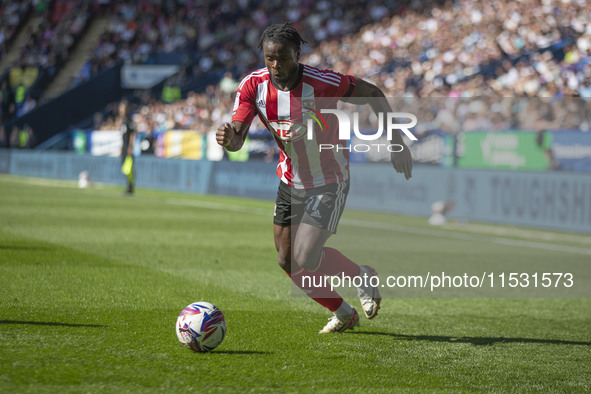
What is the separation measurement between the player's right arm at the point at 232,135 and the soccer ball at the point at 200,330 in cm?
115

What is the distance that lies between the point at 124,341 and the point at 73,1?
47.5 m

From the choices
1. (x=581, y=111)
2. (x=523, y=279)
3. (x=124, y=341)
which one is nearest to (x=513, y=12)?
(x=581, y=111)

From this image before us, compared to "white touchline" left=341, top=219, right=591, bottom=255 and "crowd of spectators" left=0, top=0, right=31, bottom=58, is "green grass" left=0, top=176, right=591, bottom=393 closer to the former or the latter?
"white touchline" left=341, top=219, right=591, bottom=255

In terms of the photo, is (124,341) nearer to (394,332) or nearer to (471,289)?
(394,332)

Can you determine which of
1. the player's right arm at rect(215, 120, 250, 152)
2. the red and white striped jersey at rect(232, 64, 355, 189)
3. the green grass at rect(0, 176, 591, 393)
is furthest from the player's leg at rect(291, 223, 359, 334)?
the player's right arm at rect(215, 120, 250, 152)

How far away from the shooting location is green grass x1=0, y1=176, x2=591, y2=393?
16.0 ft

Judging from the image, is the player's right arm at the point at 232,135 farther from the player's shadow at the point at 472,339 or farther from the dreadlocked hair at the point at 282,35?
the player's shadow at the point at 472,339

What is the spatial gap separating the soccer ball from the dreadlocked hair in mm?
1925

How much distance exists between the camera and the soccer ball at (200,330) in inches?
214

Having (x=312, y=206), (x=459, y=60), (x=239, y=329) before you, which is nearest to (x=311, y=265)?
(x=312, y=206)

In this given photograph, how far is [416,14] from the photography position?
3103 centimetres

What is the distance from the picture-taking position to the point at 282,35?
18.9 feet

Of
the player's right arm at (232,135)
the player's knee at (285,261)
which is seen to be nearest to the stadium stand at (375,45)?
the player's knee at (285,261)

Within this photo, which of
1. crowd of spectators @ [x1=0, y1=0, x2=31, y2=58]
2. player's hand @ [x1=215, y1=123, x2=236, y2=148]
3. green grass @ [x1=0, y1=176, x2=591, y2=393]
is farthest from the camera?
crowd of spectators @ [x1=0, y1=0, x2=31, y2=58]
